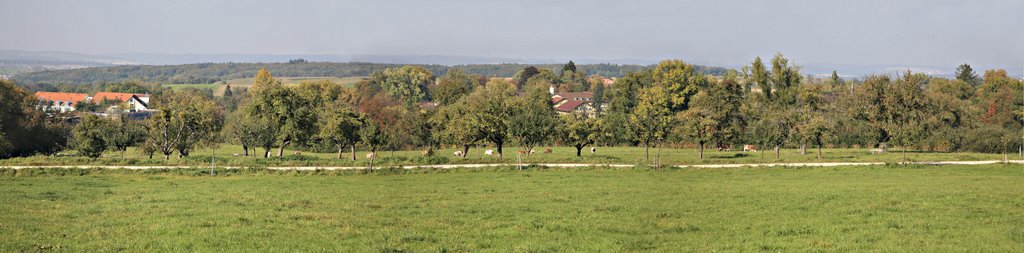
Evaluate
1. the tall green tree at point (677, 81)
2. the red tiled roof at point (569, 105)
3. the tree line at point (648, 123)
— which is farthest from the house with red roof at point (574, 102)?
the tree line at point (648, 123)

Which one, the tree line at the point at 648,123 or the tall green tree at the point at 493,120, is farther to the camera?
the tall green tree at the point at 493,120

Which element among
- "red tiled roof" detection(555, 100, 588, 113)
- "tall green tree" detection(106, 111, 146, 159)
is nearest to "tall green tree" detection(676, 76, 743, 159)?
"tall green tree" detection(106, 111, 146, 159)

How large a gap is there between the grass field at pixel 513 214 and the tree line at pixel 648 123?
19.3 m

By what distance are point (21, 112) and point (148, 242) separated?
6326cm

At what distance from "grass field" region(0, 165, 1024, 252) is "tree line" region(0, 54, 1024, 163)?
19.3 m

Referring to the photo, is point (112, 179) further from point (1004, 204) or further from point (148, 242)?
point (1004, 204)

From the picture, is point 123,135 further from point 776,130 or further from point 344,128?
point 776,130

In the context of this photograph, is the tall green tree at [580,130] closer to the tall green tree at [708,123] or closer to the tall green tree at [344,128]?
the tall green tree at [708,123]

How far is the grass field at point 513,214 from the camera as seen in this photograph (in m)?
17.9

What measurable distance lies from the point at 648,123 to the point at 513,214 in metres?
35.7

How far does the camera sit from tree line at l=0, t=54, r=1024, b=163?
2345 inches

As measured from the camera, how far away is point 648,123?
57750 millimetres

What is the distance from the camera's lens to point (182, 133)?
196 feet

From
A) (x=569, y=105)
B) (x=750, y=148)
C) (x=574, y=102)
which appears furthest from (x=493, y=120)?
(x=574, y=102)
